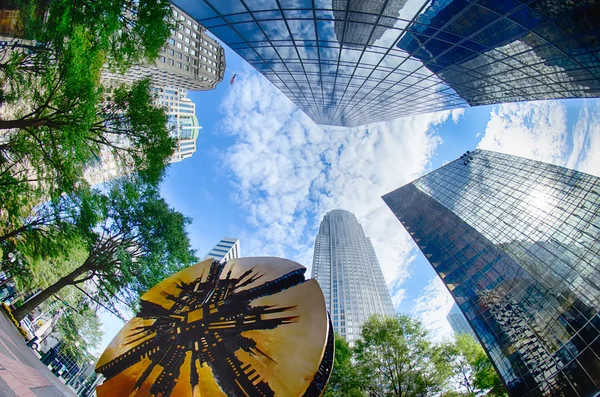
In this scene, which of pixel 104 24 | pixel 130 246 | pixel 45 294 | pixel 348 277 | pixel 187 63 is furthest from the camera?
pixel 348 277

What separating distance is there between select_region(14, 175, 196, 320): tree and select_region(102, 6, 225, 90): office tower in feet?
122

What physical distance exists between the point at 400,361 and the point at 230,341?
1423 cm

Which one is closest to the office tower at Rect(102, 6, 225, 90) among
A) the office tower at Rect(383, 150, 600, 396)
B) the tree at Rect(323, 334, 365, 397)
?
the tree at Rect(323, 334, 365, 397)

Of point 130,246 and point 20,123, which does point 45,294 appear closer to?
point 130,246

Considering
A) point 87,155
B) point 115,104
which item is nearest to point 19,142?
point 87,155

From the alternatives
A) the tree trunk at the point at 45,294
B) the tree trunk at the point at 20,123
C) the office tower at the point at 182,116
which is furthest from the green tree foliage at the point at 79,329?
the office tower at the point at 182,116

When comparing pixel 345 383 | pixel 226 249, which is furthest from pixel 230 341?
pixel 226 249

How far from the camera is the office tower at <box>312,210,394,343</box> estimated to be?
80812mm

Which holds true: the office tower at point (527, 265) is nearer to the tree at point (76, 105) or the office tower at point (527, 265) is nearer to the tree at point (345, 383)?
the tree at point (345, 383)

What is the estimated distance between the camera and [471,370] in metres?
16.9

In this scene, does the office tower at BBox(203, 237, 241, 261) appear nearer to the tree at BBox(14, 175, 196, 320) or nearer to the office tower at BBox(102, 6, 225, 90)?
the office tower at BBox(102, 6, 225, 90)

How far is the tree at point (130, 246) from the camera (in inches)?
441

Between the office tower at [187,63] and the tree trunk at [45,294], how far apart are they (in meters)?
38.9

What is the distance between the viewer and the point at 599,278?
60.2 ft
